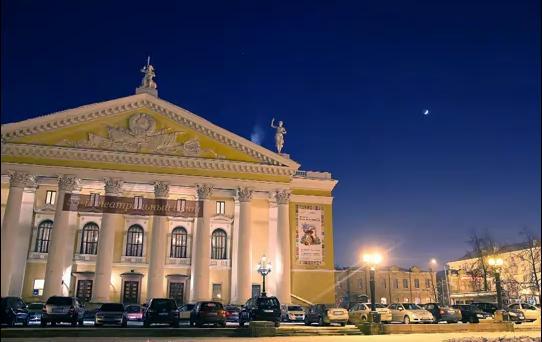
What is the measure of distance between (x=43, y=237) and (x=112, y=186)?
8.69m

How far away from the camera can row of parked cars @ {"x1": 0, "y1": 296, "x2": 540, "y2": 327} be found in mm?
23516

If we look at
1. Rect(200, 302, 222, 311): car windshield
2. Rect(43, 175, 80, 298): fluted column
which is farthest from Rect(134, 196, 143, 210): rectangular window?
Rect(200, 302, 222, 311): car windshield

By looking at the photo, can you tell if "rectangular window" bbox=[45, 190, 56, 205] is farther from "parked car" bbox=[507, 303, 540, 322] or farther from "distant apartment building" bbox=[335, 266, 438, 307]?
"distant apartment building" bbox=[335, 266, 438, 307]

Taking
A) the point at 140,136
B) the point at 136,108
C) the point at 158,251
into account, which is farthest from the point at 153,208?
the point at 136,108

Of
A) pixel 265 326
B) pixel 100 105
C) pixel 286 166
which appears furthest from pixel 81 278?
pixel 265 326

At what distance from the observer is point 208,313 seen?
963 inches

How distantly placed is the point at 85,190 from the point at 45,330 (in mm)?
21214

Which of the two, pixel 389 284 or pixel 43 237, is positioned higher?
pixel 43 237

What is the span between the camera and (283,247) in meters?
38.2

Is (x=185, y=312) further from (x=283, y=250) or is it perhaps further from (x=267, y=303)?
(x=283, y=250)

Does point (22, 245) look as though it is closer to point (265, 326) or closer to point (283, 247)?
point (283, 247)

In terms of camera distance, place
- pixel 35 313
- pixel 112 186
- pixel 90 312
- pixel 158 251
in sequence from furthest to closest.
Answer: pixel 158 251
pixel 112 186
pixel 90 312
pixel 35 313

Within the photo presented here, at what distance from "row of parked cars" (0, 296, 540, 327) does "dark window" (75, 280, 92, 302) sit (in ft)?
19.9

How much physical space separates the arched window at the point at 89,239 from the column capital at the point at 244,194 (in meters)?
12.7
